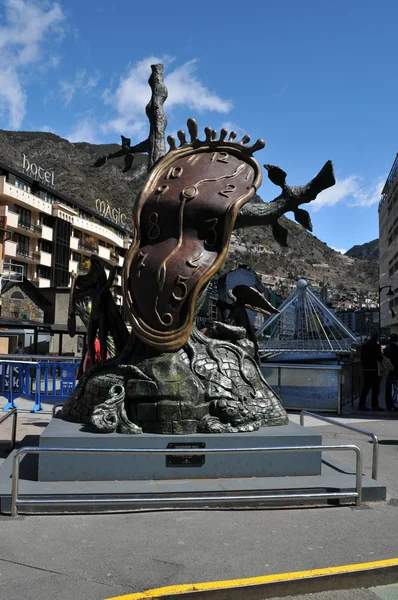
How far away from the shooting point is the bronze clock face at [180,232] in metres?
7.57

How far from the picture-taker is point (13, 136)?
148125 mm

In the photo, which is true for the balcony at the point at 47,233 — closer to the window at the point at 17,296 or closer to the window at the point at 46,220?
the window at the point at 46,220

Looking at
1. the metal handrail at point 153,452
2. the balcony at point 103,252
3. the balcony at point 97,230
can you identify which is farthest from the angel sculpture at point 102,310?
the balcony at point 103,252

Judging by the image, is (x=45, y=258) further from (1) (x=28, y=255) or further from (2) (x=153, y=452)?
(2) (x=153, y=452)

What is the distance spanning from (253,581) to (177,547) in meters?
0.90

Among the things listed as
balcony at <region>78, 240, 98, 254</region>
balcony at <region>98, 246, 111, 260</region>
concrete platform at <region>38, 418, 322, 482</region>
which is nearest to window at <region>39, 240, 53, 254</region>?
balcony at <region>78, 240, 98, 254</region>

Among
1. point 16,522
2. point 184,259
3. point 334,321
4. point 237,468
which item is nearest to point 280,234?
point 184,259

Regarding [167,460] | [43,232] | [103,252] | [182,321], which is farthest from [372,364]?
[103,252]

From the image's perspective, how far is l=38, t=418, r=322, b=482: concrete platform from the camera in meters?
6.43

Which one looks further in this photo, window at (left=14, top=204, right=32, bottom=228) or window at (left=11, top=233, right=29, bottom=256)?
window at (left=11, top=233, right=29, bottom=256)

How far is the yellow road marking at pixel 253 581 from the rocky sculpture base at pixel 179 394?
2.60m

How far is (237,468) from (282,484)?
58cm

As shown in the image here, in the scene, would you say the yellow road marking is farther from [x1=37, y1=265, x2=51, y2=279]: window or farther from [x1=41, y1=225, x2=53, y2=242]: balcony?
[x1=37, y1=265, x2=51, y2=279]: window

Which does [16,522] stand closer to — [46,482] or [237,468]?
[46,482]
